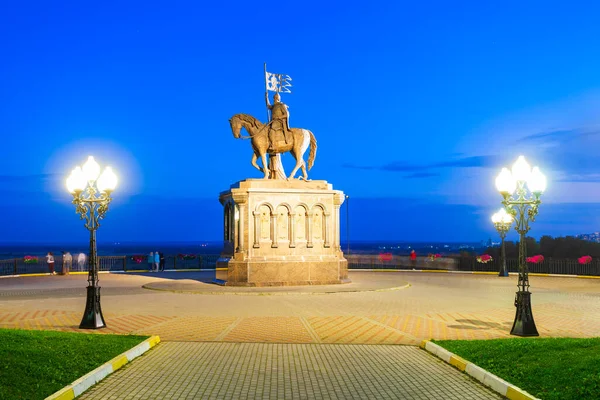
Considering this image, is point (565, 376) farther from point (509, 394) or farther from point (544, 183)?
point (544, 183)

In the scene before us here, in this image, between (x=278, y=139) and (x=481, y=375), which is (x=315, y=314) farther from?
(x=278, y=139)

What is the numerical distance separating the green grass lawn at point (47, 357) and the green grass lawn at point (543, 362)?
224 inches

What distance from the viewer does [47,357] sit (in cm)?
889

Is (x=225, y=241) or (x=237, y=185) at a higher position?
(x=237, y=185)

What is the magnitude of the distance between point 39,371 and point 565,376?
22.3ft

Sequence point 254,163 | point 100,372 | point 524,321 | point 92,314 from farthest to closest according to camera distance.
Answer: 1. point 254,163
2. point 92,314
3. point 524,321
4. point 100,372

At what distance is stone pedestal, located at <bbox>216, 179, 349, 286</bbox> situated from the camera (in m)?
24.2

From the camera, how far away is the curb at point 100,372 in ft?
24.5

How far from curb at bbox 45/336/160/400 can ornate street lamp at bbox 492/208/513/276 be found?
1025 inches

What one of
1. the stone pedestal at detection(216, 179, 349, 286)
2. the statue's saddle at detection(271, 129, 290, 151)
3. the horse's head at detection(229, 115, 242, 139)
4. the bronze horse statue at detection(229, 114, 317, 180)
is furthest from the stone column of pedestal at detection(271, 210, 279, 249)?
the horse's head at detection(229, 115, 242, 139)

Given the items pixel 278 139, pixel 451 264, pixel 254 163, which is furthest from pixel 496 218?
pixel 254 163

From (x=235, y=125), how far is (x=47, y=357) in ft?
58.6

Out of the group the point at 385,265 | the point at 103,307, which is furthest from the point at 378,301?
the point at 385,265

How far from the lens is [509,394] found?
788 cm
